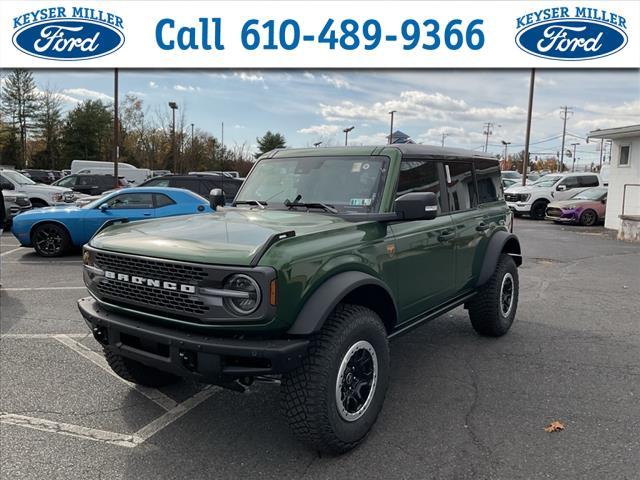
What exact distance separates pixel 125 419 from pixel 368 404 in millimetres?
1701

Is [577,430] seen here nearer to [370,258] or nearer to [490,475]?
[490,475]

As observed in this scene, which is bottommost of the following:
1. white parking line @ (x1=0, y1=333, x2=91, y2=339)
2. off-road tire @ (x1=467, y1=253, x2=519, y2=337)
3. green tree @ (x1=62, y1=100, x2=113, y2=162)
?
white parking line @ (x1=0, y1=333, x2=91, y2=339)

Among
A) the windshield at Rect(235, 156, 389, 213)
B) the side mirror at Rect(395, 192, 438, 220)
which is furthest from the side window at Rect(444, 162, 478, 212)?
the side mirror at Rect(395, 192, 438, 220)

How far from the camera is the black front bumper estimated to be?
A: 105 inches

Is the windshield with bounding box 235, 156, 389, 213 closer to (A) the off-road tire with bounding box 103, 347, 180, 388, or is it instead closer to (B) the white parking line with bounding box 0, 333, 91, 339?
(A) the off-road tire with bounding box 103, 347, 180, 388

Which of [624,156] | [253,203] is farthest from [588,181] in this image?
[253,203]

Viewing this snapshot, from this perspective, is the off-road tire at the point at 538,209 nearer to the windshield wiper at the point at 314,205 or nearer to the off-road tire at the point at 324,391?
the windshield wiper at the point at 314,205

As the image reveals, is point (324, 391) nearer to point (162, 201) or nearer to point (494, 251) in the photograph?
point (494, 251)

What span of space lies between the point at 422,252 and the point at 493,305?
1595 millimetres

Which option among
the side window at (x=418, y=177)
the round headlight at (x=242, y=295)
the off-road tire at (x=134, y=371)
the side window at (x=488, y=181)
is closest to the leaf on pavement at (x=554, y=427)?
the side window at (x=418, y=177)

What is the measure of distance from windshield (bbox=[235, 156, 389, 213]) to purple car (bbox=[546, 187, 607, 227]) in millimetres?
16866

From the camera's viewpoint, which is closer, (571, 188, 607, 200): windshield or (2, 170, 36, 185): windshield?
(2, 170, 36, 185): windshield

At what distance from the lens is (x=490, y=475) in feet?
9.47

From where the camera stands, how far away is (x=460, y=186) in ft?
16.0
